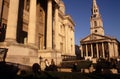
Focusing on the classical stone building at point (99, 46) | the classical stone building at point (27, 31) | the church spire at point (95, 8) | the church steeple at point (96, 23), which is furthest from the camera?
the church spire at point (95, 8)

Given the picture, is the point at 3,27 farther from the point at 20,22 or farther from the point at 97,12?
the point at 97,12

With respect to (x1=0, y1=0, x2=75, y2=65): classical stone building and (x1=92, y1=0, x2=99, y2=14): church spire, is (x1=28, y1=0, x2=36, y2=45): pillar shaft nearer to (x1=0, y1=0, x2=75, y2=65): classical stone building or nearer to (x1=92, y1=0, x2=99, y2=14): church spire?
(x1=0, y1=0, x2=75, y2=65): classical stone building

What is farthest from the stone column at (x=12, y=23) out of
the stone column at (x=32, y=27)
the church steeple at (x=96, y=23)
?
the church steeple at (x=96, y=23)

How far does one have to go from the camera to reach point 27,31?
2809 cm

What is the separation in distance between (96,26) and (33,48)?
9628cm

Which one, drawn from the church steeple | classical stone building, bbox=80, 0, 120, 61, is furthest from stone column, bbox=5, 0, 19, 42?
the church steeple

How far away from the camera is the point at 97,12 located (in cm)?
12075

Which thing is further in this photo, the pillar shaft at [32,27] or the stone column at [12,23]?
the pillar shaft at [32,27]

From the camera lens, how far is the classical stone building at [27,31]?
19.5 meters

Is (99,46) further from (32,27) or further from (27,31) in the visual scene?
(32,27)

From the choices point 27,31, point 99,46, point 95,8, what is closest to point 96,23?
point 95,8

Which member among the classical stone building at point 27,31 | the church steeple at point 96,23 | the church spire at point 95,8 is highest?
the church spire at point 95,8

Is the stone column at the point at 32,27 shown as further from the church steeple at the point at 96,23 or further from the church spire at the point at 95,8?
the church spire at the point at 95,8

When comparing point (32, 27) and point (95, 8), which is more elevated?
point (95, 8)
